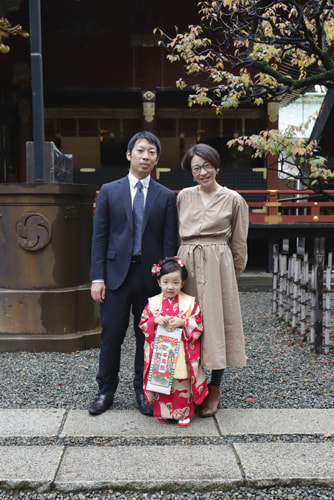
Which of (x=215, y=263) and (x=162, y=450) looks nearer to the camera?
(x=162, y=450)

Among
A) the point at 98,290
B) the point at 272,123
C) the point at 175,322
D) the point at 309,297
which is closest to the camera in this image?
the point at 175,322

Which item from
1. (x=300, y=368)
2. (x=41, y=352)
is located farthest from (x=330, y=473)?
(x=41, y=352)

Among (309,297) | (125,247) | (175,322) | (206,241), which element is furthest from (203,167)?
(309,297)

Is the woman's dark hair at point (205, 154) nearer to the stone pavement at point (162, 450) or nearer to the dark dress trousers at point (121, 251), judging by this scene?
the dark dress trousers at point (121, 251)

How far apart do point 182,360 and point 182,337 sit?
14cm

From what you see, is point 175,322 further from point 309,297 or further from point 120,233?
point 309,297

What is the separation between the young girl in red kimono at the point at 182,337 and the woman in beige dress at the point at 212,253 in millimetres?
91

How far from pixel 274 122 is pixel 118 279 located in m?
9.16

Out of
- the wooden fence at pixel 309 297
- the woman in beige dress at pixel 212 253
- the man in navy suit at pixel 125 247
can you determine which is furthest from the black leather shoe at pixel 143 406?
the wooden fence at pixel 309 297

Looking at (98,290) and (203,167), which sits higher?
(203,167)

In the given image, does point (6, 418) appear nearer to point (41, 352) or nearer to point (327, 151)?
point (41, 352)

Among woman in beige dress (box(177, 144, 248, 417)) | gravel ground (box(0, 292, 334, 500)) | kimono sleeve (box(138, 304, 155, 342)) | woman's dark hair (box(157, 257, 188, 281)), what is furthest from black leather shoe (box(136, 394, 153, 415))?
woman's dark hair (box(157, 257, 188, 281))

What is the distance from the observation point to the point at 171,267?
294cm

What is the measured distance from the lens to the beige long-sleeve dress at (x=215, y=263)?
9.84 feet
